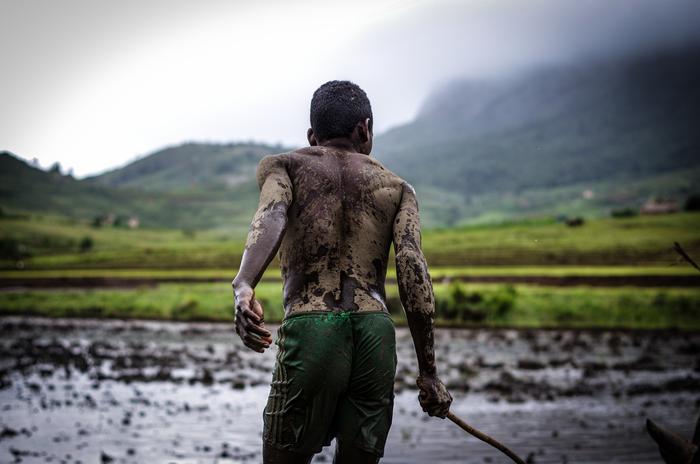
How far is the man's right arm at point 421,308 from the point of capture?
3719 mm

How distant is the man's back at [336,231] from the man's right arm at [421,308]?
0.16 m

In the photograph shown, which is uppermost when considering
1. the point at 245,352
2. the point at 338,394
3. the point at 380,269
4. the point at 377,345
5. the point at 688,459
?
the point at 380,269

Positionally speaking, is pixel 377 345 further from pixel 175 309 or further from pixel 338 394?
pixel 175 309

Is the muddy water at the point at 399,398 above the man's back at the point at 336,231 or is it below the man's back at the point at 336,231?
below

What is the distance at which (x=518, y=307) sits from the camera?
33.6 meters

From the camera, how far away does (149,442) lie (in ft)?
39.3

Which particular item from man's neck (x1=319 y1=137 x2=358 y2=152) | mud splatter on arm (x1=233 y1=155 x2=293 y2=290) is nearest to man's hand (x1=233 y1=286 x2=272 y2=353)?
mud splatter on arm (x1=233 y1=155 x2=293 y2=290)

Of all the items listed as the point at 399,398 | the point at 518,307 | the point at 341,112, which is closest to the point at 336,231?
the point at 341,112

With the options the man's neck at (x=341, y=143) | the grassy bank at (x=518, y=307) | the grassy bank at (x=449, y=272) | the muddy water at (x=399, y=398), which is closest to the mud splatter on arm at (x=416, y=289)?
the man's neck at (x=341, y=143)

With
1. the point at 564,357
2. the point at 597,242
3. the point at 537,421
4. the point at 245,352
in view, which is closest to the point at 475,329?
the point at 564,357

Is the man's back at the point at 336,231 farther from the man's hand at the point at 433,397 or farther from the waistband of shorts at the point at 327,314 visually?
the man's hand at the point at 433,397

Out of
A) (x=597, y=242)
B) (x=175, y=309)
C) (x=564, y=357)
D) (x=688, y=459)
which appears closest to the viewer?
(x=688, y=459)

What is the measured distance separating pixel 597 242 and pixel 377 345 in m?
61.3

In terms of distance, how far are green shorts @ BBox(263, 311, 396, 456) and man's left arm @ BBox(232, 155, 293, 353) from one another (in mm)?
234
